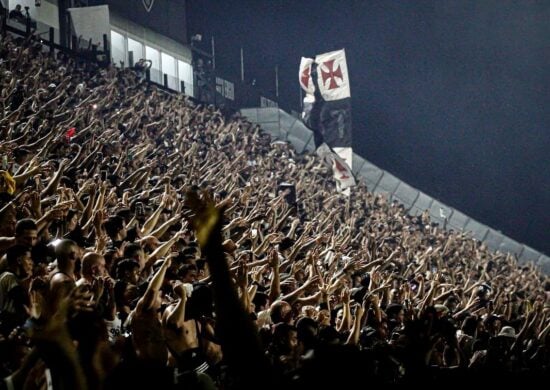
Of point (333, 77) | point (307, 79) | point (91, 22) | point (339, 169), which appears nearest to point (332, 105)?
point (333, 77)

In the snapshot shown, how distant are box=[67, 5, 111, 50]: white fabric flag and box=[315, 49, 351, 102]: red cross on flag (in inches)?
353

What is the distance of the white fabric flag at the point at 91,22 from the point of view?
2994cm

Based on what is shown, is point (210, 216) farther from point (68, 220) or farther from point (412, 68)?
point (412, 68)

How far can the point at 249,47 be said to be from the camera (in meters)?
40.0

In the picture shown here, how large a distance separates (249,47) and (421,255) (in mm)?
22507

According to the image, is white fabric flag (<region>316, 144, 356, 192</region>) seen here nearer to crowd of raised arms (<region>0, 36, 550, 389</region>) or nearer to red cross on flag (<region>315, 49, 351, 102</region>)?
crowd of raised arms (<region>0, 36, 550, 389</region>)

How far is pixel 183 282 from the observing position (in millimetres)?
7516

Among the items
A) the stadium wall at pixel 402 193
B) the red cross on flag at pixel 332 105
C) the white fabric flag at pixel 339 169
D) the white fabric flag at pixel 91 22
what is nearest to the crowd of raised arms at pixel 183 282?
the white fabric flag at pixel 339 169

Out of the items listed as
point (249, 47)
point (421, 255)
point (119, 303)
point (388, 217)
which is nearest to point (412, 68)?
point (249, 47)

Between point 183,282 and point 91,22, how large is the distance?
24.2 meters

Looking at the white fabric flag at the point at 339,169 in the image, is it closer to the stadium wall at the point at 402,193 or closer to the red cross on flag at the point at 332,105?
the red cross on flag at the point at 332,105

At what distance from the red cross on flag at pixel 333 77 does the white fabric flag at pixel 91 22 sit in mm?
8973

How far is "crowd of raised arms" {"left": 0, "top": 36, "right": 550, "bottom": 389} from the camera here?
4082mm

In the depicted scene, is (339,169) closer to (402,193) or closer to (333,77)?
(333,77)
